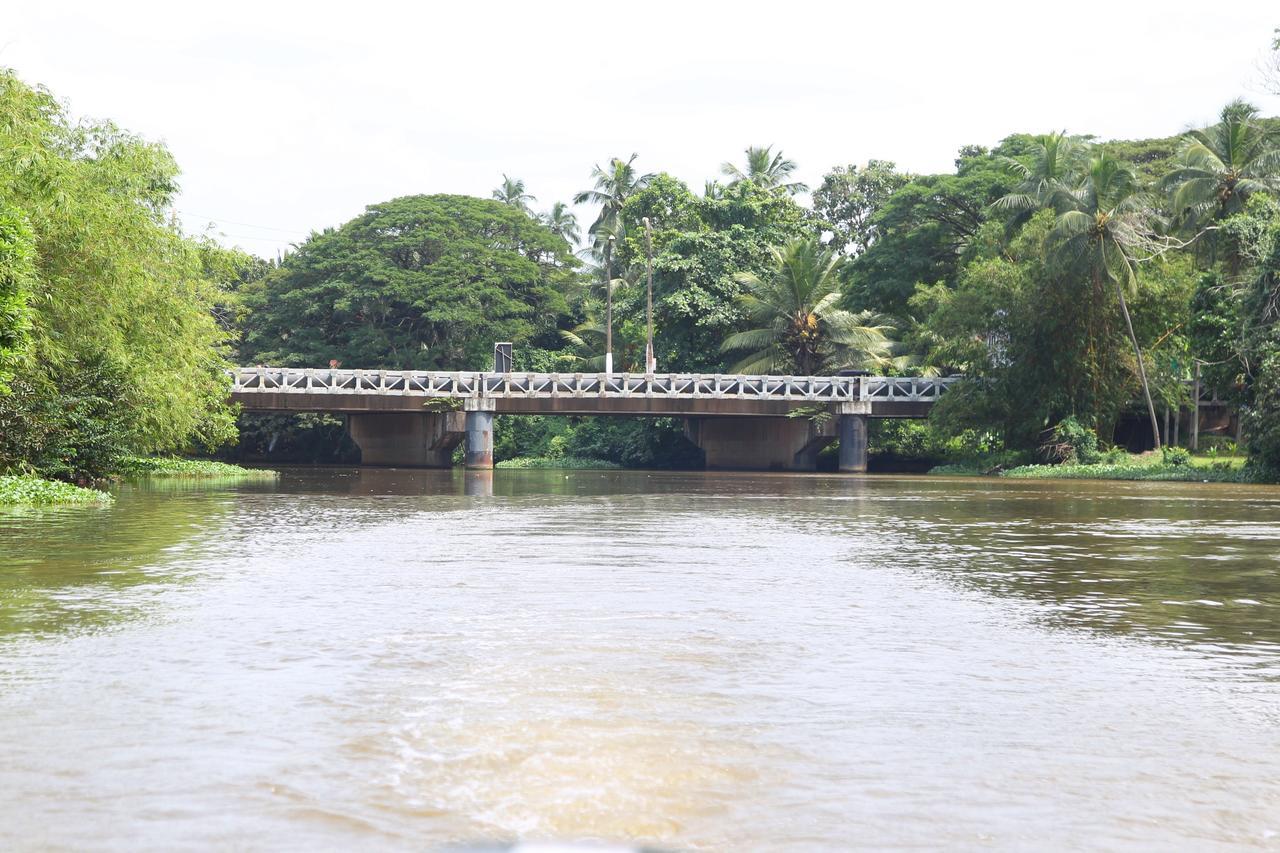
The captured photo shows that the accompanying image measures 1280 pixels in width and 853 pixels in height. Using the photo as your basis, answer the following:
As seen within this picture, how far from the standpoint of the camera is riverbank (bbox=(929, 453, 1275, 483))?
35625 mm

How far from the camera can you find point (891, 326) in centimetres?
5709

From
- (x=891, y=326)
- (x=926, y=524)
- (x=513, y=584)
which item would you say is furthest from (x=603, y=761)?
(x=891, y=326)

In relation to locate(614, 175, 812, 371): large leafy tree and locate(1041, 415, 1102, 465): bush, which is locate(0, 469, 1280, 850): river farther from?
locate(614, 175, 812, 371): large leafy tree

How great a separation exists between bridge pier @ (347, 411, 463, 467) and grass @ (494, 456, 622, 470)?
6.14 metres

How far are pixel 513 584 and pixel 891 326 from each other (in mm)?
48510

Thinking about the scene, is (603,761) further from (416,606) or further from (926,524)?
(926,524)

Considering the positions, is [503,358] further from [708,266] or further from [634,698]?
[634,698]

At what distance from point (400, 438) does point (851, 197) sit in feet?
109

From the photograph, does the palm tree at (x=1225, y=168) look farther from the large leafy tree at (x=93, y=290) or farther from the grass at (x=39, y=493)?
the grass at (x=39, y=493)

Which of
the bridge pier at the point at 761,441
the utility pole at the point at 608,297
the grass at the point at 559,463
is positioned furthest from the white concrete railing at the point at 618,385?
the grass at the point at 559,463

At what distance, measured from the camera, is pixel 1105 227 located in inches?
1640

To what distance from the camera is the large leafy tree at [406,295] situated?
214 feet

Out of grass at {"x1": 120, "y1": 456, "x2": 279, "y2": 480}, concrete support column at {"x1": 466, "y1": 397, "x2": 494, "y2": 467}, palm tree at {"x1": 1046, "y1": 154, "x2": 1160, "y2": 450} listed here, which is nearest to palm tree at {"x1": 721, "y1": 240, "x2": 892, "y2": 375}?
concrete support column at {"x1": 466, "y1": 397, "x2": 494, "y2": 467}

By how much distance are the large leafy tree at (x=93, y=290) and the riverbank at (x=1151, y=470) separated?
25.4m
